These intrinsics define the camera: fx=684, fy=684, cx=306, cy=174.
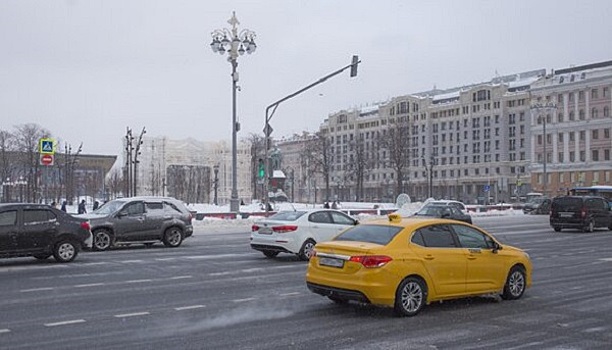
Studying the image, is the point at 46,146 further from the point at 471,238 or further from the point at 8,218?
the point at 471,238

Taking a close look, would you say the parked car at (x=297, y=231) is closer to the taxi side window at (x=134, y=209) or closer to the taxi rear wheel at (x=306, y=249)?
the taxi rear wheel at (x=306, y=249)

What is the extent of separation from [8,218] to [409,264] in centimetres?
1151

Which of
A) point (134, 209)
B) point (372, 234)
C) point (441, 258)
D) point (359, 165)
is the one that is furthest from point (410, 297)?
point (359, 165)

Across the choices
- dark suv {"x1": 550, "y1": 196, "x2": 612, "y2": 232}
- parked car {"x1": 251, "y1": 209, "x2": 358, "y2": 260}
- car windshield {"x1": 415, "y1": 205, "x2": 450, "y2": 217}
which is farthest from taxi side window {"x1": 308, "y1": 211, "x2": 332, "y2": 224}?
dark suv {"x1": 550, "y1": 196, "x2": 612, "y2": 232}

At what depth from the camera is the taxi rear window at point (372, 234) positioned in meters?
10.4

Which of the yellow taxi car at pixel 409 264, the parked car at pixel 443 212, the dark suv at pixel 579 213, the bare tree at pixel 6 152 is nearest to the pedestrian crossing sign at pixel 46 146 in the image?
the parked car at pixel 443 212

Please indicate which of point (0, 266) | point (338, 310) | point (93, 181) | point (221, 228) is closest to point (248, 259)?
point (0, 266)

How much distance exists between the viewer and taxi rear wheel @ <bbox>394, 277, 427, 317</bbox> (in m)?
9.96

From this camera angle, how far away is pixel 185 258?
777 inches

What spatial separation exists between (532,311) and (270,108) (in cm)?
2858

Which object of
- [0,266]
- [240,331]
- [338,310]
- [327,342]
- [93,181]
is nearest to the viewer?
[327,342]

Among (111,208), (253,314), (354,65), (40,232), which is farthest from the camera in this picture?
(354,65)

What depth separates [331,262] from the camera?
10281 millimetres

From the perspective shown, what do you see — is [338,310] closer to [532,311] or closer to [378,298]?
[378,298]
